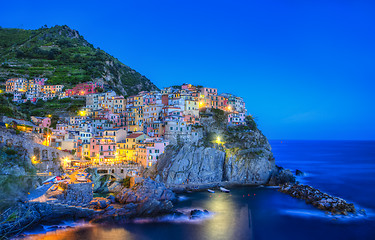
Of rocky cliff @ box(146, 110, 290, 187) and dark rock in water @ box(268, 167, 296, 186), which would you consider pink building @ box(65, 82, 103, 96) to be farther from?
dark rock in water @ box(268, 167, 296, 186)

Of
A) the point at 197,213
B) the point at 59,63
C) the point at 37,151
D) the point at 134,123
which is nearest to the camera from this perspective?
the point at 197,213

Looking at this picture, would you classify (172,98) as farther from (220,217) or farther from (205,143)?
(220,217)

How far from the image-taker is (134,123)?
61.2m

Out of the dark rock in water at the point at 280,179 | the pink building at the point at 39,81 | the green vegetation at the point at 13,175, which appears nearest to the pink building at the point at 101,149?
the green vegetation at the point at 13,175

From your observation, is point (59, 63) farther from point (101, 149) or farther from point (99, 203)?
point (99, 203)

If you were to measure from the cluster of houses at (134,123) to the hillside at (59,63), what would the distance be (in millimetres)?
16347

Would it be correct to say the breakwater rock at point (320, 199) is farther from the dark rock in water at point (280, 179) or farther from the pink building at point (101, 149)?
the pink building at point (101, 149)

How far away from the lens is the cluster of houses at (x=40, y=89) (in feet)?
240

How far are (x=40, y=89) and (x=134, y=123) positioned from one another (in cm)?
3082

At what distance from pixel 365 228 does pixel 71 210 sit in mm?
31083

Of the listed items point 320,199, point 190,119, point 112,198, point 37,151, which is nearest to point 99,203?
point 112,198

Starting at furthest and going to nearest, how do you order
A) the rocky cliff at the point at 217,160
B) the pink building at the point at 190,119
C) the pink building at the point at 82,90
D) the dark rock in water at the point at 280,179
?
1. the pink building at the point at 82,90
2. the pink building at the point at 190,119
3. the dark rock in water at the point at 280,179
4. the rocky cliff at the point at 217,160

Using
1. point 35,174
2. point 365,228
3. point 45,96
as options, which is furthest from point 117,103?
point 365,228

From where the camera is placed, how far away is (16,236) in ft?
88.3
